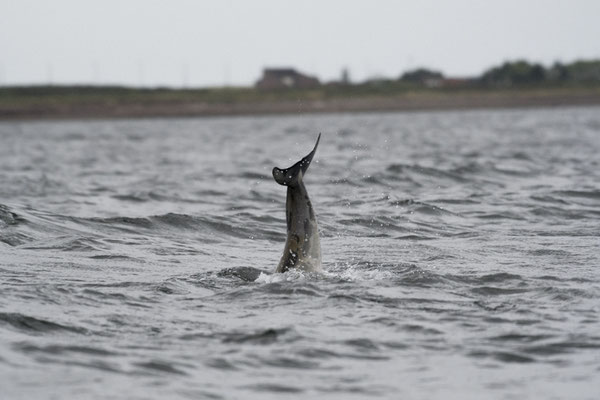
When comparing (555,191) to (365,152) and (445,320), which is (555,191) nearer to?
(445,320)

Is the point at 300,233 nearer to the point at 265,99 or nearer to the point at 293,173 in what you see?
the point at 293,173

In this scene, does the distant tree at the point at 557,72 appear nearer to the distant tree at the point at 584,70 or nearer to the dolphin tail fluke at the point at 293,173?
the distant tree at the point at 584,70

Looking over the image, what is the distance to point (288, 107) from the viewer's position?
5079 inches

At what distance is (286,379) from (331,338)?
51.7 inches

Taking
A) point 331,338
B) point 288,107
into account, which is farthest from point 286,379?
point 288,107

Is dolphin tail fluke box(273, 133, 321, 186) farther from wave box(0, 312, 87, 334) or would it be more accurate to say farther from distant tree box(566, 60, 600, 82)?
distant tree box(566, 60, 600, 82)

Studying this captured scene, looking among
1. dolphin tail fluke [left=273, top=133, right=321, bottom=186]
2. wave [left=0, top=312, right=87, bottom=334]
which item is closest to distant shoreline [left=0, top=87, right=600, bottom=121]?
dolphin tail fluke [left=273, top=133, right=321, bottom=186]

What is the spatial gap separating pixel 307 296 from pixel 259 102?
12016 cm

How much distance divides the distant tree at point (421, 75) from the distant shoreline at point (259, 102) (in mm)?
33098

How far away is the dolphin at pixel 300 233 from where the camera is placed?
493 inches

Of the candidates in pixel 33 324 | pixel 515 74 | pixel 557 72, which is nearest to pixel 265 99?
pixel 515 74

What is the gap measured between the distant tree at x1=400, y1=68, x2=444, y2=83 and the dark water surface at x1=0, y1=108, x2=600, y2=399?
146131 millimetres

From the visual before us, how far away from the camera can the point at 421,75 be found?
172 metres

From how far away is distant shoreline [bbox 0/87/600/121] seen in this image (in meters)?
123
